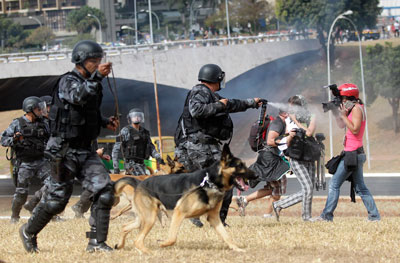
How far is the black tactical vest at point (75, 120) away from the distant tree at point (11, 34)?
97724 millimetres

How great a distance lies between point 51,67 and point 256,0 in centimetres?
4752

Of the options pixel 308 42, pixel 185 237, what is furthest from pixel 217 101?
pixel 308 42

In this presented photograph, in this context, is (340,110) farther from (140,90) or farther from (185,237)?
(140,90)

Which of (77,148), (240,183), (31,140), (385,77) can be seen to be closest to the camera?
(77,148)

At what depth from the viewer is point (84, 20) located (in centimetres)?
10431

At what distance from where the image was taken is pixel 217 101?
7.80 metres

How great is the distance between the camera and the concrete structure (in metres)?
39.9

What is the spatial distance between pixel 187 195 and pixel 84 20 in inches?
3978

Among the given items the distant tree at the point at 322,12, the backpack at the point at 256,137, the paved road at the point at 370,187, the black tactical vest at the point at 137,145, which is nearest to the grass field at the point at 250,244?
the backpack at the point at 256,137

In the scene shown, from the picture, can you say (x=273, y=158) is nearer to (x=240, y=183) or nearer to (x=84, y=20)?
(x=240, y=183)

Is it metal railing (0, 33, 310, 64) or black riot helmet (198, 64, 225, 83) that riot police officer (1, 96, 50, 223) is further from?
metal railing (0, 33, 310, 64)

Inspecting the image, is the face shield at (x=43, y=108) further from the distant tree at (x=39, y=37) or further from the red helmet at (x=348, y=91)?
the distant tree at (x=39, y=37)

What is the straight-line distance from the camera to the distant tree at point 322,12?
62125 millimetres

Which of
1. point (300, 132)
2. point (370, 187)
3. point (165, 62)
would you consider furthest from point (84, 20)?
point (300, 132)
